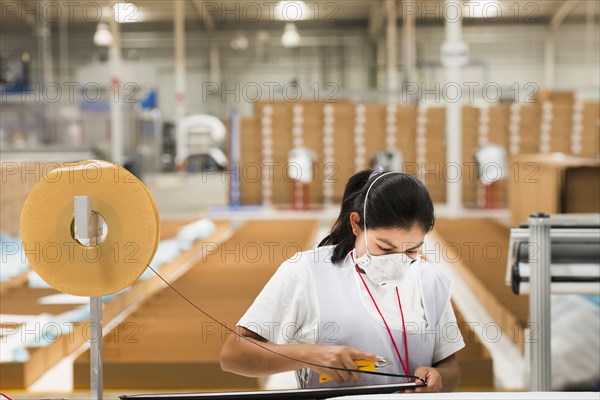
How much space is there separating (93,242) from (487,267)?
4158mm

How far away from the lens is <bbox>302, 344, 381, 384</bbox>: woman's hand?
5.24 ft

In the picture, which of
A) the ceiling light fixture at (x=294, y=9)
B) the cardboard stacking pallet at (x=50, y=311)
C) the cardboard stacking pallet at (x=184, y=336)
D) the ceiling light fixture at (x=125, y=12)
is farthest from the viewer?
the ceiling light fixture at (x=294, y=9)

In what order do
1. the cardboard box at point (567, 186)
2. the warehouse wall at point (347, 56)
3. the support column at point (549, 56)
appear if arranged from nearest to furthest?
the cardboard box at point (567, 186) < the warehouse wall at point (347, 56) < the support column at point (549, 56)

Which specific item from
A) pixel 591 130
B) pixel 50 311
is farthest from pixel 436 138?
pixel 50 311

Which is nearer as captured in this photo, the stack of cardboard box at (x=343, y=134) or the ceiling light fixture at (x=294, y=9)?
the ceiling light fixture at (x=294, y=9)

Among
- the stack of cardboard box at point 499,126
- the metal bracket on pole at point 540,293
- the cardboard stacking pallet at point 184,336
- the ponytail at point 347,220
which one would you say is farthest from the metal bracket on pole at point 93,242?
the stack of cardboard box at point 499,126

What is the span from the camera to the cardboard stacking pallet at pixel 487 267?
4.05 metres

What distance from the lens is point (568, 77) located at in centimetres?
2269

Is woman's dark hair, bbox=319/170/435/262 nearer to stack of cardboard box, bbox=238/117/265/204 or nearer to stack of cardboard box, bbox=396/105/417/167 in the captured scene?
stack of cardboard box, bbox=238/117/265/204

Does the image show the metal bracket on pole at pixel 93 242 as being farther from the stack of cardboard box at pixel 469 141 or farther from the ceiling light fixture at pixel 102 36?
the ceiling light fixture at pixel 102 36

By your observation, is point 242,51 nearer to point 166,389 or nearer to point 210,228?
point 210,228

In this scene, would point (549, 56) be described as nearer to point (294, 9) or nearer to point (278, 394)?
point (294, 9)

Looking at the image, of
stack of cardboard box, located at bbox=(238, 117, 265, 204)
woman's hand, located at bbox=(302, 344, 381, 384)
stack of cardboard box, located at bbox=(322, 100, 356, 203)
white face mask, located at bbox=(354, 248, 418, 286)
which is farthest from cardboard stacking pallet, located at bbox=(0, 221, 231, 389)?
stack of cardboard box, located at bbox=(322, 100, 356, 203)

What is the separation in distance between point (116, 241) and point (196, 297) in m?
2.53
